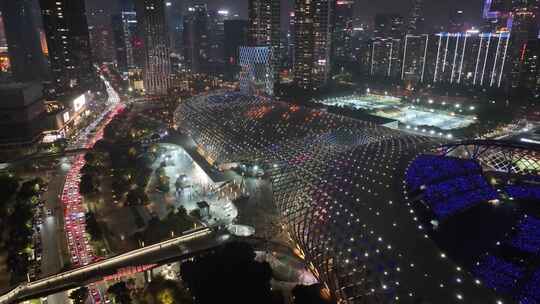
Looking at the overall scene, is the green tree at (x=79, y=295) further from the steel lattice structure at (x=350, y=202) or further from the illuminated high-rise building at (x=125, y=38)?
the illuminated high-rise building at (x=125, y=38)

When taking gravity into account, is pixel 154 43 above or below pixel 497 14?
below

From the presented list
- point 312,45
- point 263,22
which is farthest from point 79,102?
point 263,22

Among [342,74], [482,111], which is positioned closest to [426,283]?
[482,111]

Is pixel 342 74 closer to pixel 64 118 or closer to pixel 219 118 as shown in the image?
pixel 219 118

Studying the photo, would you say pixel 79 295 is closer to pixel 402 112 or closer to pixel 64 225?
pixel 64 225

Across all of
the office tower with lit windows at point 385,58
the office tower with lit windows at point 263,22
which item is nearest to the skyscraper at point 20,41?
the office tower with lit windows at point 263,22

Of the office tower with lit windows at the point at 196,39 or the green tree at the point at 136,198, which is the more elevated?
the office tower with lit windows at the point at 196,39
